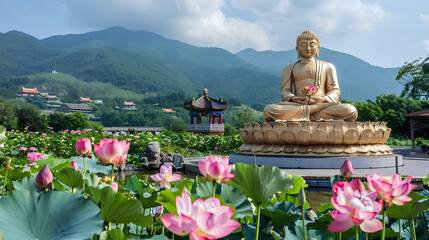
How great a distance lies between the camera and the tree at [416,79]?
25.8m

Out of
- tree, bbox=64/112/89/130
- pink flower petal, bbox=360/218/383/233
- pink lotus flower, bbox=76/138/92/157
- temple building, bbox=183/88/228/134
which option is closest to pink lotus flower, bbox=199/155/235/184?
pink flower petal, bbox=360/218/383/233

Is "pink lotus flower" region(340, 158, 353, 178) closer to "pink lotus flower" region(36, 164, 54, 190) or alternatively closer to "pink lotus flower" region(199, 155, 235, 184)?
"pink lotus flower" region(199, 155, 235, 184)

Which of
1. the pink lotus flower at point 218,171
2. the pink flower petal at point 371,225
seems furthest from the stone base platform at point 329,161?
the pink flower petal at point 371,225

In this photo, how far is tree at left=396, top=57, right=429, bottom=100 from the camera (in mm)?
25823

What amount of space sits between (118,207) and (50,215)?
0.17 meters

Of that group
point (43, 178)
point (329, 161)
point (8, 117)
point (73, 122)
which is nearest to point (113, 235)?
point (43, 178)

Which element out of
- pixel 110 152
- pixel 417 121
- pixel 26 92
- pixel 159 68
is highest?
pixel 159 68

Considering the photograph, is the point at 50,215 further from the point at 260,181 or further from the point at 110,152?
the point at 260,181

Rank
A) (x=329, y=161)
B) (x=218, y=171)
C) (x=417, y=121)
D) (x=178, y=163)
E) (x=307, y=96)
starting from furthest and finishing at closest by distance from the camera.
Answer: (x=417, y=121)
(x=178, y=163)
(x=307, y=96)
(x=329, y=161)
(x=218, y=171)

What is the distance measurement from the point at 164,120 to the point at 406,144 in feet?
154

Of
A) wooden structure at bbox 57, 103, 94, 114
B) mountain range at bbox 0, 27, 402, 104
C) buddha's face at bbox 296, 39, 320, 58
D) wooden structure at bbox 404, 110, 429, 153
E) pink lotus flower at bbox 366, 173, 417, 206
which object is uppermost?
mountain range at bbox 0, 27, 402, 104

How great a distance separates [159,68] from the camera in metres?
132

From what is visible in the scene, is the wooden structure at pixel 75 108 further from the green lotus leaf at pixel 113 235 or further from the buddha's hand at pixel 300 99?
the green lotus leaf at pixel 113 235

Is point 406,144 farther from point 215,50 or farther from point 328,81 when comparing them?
point 215,50
